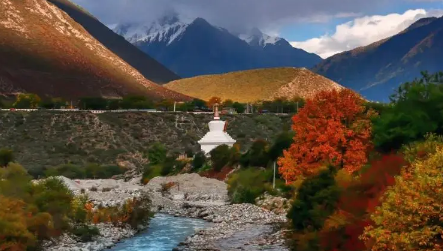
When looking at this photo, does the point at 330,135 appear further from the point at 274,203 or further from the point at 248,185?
the point at 248,185

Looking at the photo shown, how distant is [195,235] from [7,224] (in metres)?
12.8

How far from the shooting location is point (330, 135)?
40.7m

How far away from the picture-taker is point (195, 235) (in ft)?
117

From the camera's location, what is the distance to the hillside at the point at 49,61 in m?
158

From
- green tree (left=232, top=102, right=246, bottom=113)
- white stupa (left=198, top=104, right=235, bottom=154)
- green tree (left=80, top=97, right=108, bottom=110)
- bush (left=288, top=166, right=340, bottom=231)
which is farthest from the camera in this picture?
green tree (left=232, top=102, right=246, bottom=113)

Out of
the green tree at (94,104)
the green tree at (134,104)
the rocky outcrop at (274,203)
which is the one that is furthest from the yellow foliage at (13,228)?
the green tree at (94,104)

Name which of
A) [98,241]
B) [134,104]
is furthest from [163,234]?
[134,104]

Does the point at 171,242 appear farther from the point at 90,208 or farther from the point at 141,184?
the point at 141,184

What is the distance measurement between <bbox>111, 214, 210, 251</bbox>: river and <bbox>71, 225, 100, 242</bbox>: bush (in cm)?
142

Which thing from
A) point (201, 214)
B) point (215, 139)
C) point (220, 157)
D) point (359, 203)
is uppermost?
point (215, 139)


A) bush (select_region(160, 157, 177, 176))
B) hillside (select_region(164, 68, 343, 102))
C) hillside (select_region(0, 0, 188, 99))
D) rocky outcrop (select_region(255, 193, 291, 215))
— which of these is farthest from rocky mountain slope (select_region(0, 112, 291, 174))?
hillside (select_region(164, 68, 343, 102))

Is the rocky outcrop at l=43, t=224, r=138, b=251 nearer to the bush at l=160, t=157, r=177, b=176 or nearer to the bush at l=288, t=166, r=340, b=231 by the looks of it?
the bush at l=288, t=166, r=340, b=231

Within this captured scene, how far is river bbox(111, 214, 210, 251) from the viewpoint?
33.0 m

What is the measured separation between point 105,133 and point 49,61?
72.9 meters
